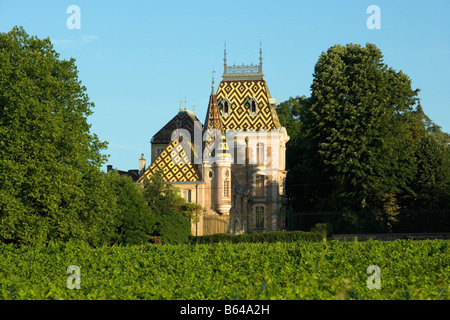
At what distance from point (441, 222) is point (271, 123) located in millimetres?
21273

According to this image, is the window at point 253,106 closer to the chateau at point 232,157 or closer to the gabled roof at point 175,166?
the chateau at point 232,157

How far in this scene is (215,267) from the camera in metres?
31.6

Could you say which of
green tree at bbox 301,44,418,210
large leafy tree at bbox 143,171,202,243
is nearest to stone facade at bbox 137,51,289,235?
large leafy tree at bbox 143,171,202,243

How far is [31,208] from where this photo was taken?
38688 millimetres

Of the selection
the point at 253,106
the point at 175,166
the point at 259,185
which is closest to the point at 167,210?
the point at 175,166

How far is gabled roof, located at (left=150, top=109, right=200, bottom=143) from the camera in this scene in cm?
7497

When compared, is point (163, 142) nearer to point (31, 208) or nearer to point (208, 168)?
point (208, 168)

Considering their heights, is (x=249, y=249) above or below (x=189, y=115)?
below

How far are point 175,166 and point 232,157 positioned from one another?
31.9 ft

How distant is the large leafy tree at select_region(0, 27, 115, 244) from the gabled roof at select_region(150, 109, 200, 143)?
32.6 m

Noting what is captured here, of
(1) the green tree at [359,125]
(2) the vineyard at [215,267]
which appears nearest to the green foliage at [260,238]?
(2) the vineyard at [215,267]

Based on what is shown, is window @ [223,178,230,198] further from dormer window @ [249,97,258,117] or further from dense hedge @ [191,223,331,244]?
dense hedge @ [191,223,331,244]

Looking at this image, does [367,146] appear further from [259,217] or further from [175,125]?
[175,125]
